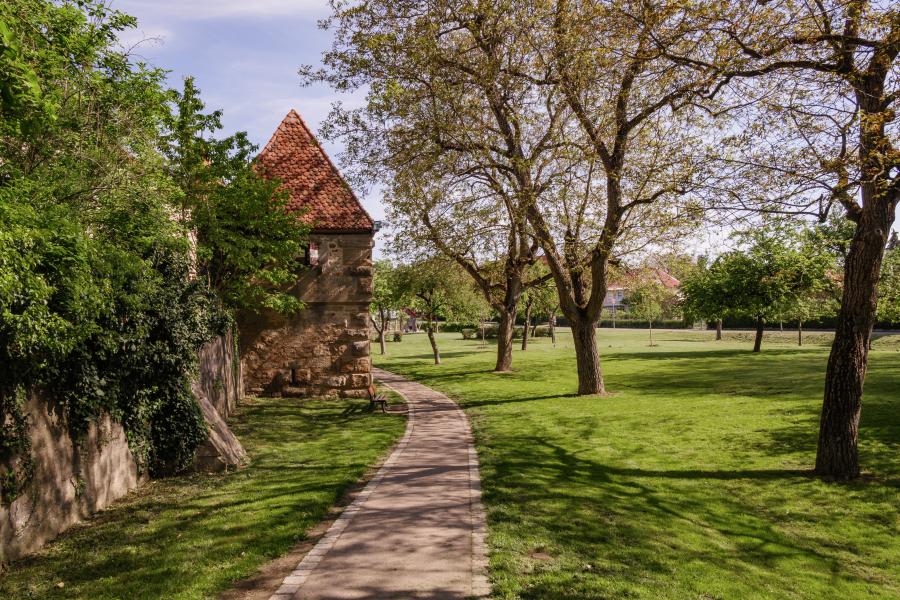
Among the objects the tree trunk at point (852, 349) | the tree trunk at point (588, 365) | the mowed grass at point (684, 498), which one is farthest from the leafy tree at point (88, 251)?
the tree trunk at point (588, 365)

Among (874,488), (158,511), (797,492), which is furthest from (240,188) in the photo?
(874,488)

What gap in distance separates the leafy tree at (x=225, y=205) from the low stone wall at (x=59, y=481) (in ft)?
17.8

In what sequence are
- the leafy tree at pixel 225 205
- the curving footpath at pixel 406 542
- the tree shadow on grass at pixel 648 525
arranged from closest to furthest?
the curving footpath at pixel 406 542, the tree shadow on grass at pixel 648 525, the leafy tree at pixel 225 205

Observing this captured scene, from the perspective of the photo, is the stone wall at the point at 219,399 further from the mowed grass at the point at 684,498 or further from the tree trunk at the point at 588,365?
the tree trunk at the point at 588,365

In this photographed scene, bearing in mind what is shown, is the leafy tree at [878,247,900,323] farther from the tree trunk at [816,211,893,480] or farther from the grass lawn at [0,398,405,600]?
the grass lawn at [0,398,405,600]

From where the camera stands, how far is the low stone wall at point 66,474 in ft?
21.8

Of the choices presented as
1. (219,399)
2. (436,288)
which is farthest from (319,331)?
(436,288)

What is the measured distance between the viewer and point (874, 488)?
9.50m

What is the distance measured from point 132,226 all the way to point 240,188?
6225 mm

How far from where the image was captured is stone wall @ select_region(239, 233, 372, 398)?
722 inches

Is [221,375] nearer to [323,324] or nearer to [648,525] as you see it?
[323,324]

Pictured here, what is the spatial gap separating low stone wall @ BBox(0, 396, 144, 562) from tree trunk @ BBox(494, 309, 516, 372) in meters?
19.2

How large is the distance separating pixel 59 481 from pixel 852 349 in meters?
11.5

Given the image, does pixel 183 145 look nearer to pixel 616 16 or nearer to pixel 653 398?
pixel 616 16
